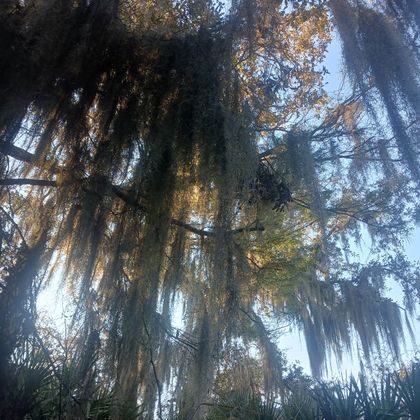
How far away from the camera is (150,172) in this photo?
9.61 ft

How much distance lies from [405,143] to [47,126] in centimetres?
236

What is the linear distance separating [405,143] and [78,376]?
2594 millimetres

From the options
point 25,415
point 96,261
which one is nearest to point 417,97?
point 96,261

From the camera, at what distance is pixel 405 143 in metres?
2.98

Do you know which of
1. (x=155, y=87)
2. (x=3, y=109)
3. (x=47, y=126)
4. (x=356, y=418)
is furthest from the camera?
(x=356, y=418)

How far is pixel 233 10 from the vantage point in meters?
3.31

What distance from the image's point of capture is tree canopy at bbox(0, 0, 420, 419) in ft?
9.39

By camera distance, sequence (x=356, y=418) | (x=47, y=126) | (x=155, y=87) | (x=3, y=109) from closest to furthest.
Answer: (x=3, y=109) < (x=47, y=126) < (x=155, y=87) < (x=356, y=418)

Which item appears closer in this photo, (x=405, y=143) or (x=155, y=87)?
(x=405, y=143)

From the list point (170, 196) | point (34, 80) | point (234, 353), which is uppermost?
point (34, 80)

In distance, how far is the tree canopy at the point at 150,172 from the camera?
2.86 meters

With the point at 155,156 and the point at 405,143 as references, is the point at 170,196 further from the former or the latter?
the point at 405,143

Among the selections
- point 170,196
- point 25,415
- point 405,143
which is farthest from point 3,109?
point 405,143

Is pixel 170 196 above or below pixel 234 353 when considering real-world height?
above
